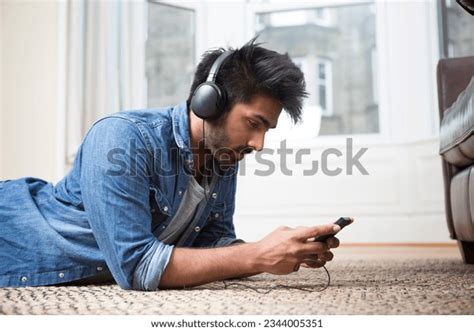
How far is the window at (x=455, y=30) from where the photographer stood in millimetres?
2971

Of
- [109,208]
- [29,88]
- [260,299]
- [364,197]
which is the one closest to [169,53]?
[29,88]

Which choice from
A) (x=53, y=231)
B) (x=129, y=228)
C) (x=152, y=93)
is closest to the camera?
(x=129, y=228)

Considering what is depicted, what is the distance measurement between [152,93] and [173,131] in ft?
7.82

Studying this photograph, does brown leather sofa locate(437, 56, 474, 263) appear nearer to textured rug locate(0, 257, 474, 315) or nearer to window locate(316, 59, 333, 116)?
textured rug locate(0, 257, 474, 315)

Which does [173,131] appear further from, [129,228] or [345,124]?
[345,124]

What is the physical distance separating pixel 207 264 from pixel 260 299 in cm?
13

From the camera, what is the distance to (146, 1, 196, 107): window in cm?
310

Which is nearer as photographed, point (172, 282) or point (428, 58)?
point (172, 282)

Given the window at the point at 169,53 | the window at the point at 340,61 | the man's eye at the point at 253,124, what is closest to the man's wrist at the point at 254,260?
the man's eye at the point at 253,124

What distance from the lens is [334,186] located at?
9.70ft

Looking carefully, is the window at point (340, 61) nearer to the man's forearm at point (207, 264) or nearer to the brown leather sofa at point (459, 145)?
the brown leather sofa at point (459, 145)

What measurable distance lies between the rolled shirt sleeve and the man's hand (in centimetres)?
14

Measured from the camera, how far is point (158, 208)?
923 mm

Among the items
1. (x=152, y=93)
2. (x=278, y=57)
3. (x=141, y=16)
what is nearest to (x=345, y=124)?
(x=152, y=93)
